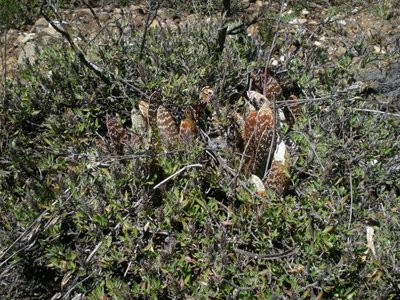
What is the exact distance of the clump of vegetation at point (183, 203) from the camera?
216 centimetres

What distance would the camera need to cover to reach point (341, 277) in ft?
7.22

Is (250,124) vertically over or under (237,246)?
over

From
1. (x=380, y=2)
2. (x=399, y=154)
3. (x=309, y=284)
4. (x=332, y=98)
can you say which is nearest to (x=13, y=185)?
(x=309, y=284)

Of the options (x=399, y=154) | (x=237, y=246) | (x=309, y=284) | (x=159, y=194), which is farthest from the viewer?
(x=399, y=154)

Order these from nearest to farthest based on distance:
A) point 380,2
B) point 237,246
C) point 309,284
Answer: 1. point 309,284
2. point 237,246
3. point 380,2

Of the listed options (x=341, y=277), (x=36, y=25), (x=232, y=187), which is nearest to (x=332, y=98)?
(x=232, y=187)

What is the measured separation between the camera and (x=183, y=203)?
234cm

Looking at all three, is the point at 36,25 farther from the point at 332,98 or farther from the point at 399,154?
the point at 399,154

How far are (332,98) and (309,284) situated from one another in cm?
114

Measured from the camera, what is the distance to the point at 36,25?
4.41 metres

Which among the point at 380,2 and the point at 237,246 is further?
the point at 380,2

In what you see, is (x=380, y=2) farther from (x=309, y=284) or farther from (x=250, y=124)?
(x=309, y=284)

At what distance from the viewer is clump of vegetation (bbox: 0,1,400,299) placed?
2.16m

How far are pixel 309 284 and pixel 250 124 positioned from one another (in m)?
0.87
